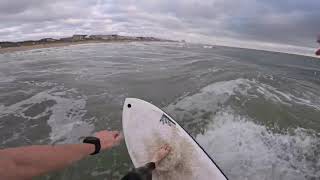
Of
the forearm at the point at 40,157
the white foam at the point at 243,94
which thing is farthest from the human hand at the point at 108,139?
the white foam at the point at 243,94

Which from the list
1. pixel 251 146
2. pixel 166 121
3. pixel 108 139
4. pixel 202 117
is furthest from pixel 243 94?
pixel 108 139

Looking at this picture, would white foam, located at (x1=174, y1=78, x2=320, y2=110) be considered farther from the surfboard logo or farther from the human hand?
the human hand

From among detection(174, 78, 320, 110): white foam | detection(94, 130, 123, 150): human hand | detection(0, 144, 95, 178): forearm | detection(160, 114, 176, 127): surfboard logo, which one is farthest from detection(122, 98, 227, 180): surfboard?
detection(174, 78, 320, 110): white foam

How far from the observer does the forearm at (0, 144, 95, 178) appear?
309 cm

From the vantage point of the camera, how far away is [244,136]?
22.9 feet

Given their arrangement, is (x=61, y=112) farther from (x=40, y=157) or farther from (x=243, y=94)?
(x=40, y=157)

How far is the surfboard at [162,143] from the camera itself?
5055mm

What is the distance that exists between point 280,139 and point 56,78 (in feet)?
34.0

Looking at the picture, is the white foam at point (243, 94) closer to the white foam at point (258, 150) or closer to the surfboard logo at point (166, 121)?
the white foam at point (258, 150)

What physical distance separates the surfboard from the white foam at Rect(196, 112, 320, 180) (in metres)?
1.17

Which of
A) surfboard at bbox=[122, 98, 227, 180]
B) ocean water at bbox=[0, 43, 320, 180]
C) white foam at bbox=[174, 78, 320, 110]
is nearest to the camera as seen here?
surfboard at bbox=[122, 98, 227, 180]

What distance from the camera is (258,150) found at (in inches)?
259

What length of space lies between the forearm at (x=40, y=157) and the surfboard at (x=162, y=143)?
165 centimetres

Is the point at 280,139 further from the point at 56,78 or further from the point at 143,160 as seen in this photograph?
the point at 56,78
